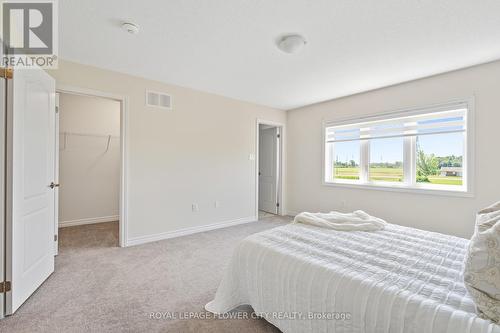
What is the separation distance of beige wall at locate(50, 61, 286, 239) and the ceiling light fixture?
1994 mm

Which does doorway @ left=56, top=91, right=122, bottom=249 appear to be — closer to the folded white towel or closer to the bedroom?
the bedroom

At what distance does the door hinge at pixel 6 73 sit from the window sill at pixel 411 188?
451 centimetres

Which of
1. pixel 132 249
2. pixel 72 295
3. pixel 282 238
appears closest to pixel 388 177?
pixel 282 238

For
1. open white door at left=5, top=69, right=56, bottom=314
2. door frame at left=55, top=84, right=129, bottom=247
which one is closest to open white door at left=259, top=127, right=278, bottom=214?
door frame at left=55, top=84, right=129, bottom=247

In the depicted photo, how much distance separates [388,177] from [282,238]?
294 centimetres

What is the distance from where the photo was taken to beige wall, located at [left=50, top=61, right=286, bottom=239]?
3.26m

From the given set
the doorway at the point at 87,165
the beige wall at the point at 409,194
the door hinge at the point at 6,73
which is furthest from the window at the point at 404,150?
the door hinge at the point at 6,73

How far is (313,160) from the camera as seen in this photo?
4766 millimetres

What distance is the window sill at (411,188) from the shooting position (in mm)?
3090

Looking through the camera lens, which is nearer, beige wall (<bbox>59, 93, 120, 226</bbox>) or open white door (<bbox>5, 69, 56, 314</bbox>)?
open white door (<bbox>5, 69, 56, 314</bbox>)

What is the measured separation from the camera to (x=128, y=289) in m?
2.11

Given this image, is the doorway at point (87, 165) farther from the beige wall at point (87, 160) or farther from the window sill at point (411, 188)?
the window sill at point (411, 188)

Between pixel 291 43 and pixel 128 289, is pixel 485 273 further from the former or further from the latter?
pixel 128 289

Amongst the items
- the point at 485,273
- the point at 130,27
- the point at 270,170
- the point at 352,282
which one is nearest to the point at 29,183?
the point at 130,27
